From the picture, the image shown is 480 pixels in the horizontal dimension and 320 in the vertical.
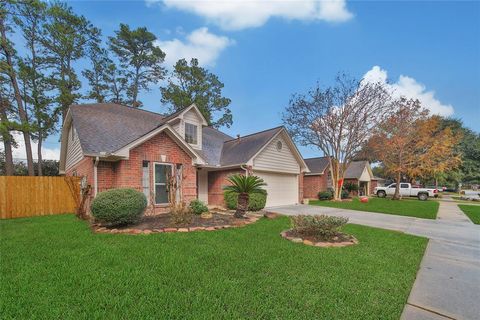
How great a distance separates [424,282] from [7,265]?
23.5 feet

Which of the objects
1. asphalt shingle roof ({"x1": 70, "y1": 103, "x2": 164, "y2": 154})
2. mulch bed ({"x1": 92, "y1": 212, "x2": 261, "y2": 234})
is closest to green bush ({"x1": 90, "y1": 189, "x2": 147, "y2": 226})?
mulch bed ({"x1": 92, "y1": 212, "x2": 261, "y2": 234})

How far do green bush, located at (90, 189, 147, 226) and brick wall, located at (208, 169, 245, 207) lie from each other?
6953mm

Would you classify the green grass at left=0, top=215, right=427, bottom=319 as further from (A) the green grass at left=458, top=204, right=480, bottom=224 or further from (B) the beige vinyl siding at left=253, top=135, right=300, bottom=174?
(B) the beige vinyl siding at left=253, top=135, right=300, bottom=174

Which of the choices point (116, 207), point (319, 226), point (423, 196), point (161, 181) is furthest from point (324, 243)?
point (423, 196)

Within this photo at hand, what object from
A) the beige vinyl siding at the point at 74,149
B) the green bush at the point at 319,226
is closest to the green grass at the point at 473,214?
the green bush at the point at 319,226

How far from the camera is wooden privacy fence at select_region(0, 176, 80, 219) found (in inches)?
396

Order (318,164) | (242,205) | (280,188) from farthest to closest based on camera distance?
1. (318,164)
2. (280,188)
3. (242,205)

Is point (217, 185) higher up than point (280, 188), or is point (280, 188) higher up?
point (217, 185)

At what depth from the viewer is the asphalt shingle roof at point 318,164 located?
2389 cm

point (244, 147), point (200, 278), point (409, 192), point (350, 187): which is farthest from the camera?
point (350, 187)

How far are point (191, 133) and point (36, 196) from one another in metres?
7.97

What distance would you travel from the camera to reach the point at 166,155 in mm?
10648

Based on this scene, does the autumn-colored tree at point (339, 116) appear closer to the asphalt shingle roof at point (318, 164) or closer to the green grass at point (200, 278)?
the asphalt shingle roof at point (318, 164)

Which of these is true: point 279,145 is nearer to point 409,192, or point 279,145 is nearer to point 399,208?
point 399,208
